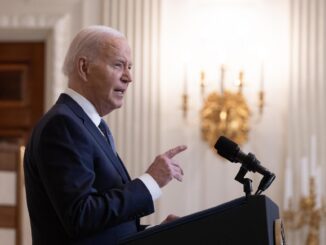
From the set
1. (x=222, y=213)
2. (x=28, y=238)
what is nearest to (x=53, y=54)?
(x=28, y=238)

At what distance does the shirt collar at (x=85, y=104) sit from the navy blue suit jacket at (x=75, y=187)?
20mm

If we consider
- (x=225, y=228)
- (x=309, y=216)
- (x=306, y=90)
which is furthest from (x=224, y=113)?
(x=225, y=228)

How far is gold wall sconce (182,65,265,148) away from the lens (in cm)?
392

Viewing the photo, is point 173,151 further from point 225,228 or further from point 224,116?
point 224,116

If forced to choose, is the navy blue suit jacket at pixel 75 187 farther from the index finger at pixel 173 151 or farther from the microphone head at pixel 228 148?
the microphone head at pixel 228 148

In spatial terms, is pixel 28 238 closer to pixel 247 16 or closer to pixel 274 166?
pixel 274 166

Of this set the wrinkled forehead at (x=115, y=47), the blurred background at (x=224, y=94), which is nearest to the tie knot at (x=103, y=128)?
the wrinkled forehead at (x=115, y=47)

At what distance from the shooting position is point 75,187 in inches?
62.1

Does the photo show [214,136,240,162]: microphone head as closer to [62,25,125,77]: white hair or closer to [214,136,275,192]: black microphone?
[214,136,275,192]: black microphone

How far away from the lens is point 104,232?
1686 mm

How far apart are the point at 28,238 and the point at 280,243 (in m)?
1.73

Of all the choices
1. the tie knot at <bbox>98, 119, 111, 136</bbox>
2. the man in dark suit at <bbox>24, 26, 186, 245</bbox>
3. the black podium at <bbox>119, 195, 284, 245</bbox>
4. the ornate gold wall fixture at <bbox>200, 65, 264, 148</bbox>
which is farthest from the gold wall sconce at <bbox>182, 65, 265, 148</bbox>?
the black podium at <bbox>119, 195, 284, 245</bbox>

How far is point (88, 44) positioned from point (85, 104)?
0.17 meters

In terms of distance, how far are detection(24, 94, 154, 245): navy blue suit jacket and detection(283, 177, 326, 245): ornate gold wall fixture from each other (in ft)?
7.05
